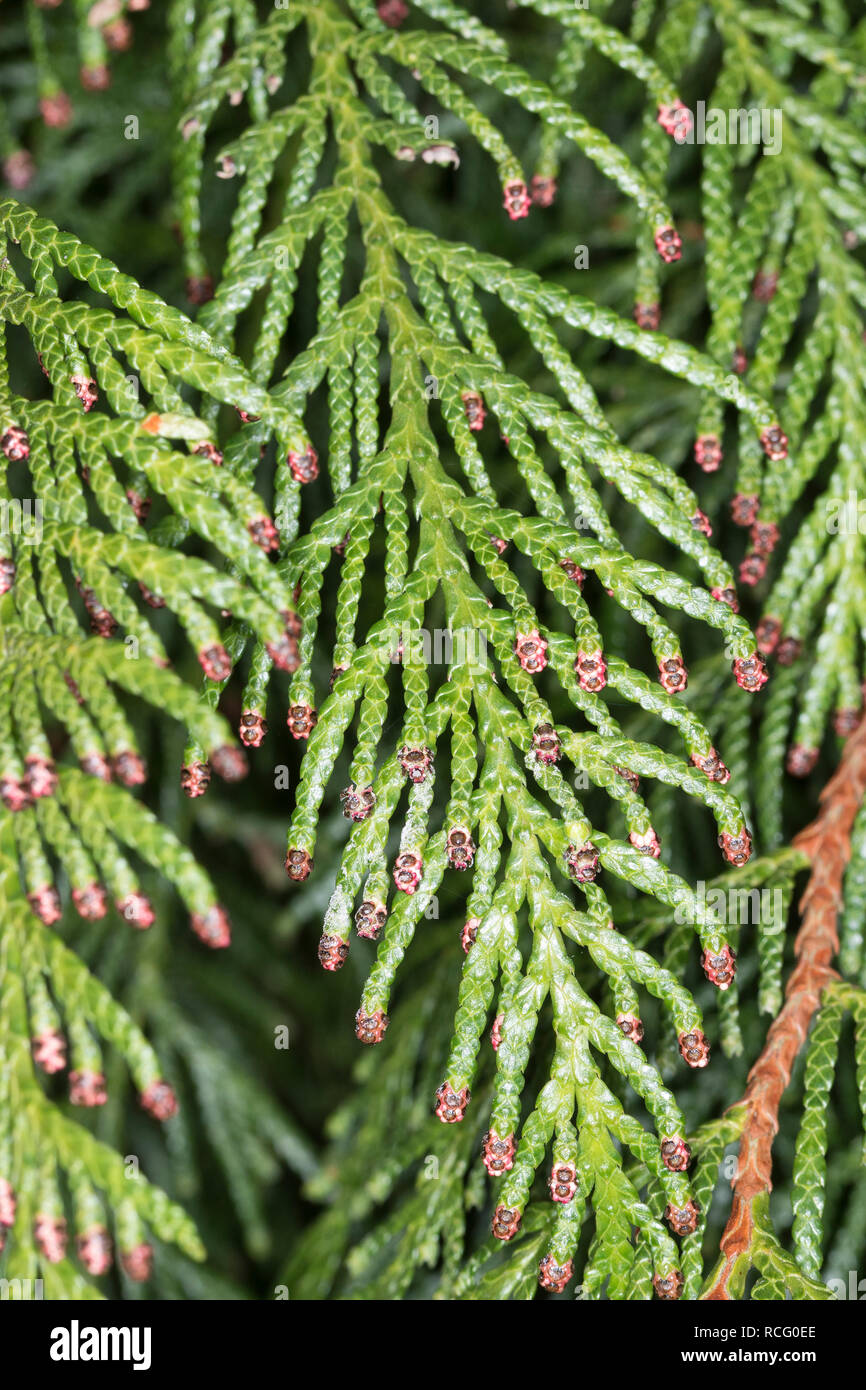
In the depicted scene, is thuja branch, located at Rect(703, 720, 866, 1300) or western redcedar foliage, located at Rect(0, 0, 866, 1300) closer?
western redcedar foliage, located at Rect(0, 0, 866, 1300)

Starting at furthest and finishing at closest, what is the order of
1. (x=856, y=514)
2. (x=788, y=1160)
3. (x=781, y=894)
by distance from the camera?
(x=788, y=1160) < (x=856, y=514) < (x=781, y=894)

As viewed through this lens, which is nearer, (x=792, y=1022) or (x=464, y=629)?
(x=464, y=629)

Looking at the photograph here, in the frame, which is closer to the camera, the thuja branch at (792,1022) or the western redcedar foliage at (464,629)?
the western redcedar foliage at (464,629)

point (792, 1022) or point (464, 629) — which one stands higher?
point (464, 629)

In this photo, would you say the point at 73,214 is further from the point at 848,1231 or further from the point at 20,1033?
the point at 848,1231
